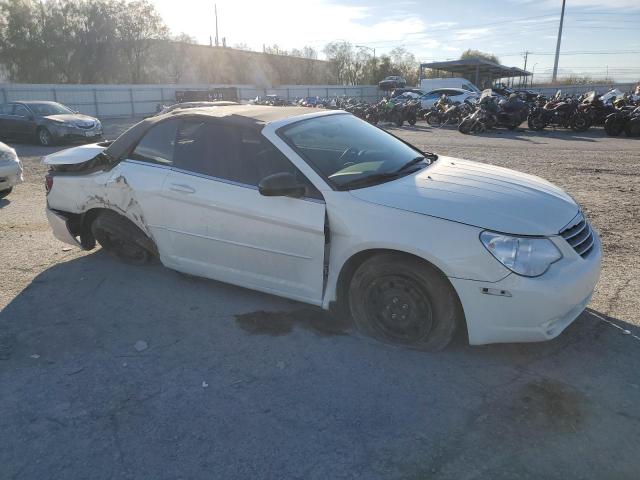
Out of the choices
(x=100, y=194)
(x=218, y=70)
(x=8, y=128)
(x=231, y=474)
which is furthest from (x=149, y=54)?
(x=231, y=474)

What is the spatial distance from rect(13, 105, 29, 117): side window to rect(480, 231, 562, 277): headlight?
17.3m

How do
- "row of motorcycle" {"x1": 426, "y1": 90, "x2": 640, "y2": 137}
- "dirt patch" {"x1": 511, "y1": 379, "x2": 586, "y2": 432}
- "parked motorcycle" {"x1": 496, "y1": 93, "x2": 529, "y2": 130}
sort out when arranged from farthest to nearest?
1. "parked motorcycle" {"x1": 496, "y1": 93, "x2": 529, "y2": 130}
2. "row of motorcycle" {"x1": 426, "y1": 90, "x2": 640, "y2": 137}
3. "dirt patch" {"x1": 511, "y1": 379, "x2": 586, "y2": 432}

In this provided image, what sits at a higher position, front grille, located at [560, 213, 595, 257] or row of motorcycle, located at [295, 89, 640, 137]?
row of motorcycle, located at [295, 89, 640, 137]

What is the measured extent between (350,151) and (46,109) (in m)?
15.9

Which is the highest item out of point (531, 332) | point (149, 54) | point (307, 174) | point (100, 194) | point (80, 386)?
point (149, 54)

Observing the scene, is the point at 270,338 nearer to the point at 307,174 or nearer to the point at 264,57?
the point at 307,174

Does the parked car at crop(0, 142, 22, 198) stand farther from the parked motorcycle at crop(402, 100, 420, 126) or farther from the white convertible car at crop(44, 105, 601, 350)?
the parked motorcycle at crop(402, 100, 420, 126)

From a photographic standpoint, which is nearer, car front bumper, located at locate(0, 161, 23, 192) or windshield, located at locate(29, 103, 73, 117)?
car front bumper, located at locate(0, 161, 23, 192)

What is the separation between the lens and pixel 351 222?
3396 mm

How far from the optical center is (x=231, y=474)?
7.89 ft

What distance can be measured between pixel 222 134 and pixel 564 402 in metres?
3.07

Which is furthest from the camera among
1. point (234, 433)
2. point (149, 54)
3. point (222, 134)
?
point (149, 54)

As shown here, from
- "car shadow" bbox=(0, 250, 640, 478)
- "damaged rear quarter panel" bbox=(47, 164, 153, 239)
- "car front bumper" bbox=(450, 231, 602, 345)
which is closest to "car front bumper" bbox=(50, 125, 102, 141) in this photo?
"damaged rear quarter panel" bbox=(47, 164, 153, 239)

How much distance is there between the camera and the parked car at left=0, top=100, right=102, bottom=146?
15.7 meters
